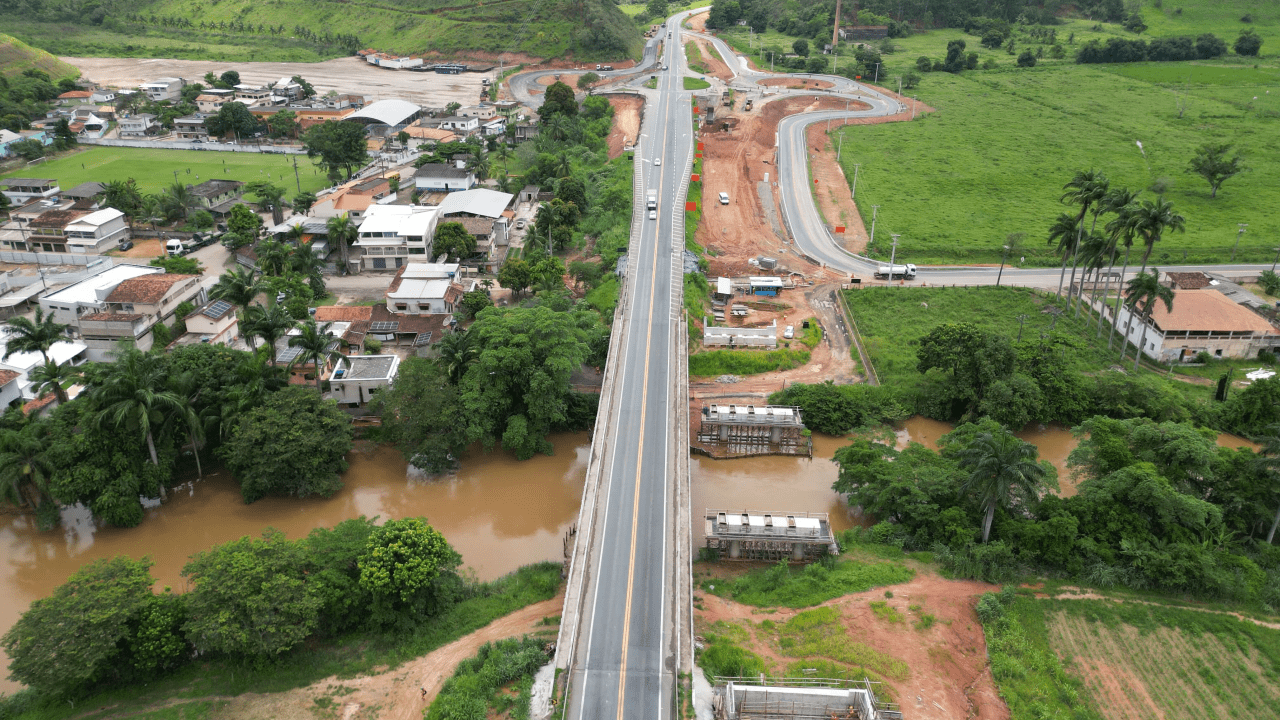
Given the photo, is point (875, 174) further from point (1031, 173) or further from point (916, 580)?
point (916, 580)

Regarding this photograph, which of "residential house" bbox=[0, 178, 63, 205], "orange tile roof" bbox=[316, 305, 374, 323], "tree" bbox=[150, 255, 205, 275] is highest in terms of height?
"residential house" bbox=[0, 178, 63, 205]

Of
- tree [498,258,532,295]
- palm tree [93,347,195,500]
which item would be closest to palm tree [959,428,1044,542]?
tree [498,258,532,295]

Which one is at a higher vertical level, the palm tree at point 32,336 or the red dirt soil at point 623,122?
the red dirt soil at point 623,122

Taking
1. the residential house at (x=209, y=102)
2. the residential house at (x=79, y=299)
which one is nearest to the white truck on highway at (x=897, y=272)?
the residential house at (x=79, y=299)

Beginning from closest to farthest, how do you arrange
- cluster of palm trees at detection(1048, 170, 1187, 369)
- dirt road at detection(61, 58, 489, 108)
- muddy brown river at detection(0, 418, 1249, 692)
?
muddy brown river at detection(0, 418, 1249, 692)
cluster of palm trees at detection(1048, 170, 1187, 369)
dirt road at detection(61, 58, 489, 108)

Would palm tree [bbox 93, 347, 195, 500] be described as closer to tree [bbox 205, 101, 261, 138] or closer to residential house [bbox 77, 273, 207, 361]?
residential house [bbox 77, 273, 207, 361]

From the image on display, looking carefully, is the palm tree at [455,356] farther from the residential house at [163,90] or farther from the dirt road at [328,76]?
the residential house at [163,90]
